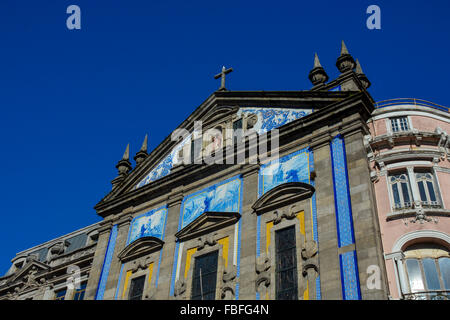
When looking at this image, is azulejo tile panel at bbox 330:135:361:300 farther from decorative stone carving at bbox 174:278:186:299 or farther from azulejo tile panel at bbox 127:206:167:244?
azulejo tile panel at bbox 127:206:167:244

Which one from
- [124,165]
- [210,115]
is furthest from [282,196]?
[124,165]

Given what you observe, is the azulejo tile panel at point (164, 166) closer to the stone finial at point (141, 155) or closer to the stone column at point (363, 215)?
the stone finial at point (141, 155)

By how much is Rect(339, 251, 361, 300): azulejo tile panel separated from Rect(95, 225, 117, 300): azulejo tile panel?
443 inches

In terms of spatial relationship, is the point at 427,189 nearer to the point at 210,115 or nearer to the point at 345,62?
the point at 345,62

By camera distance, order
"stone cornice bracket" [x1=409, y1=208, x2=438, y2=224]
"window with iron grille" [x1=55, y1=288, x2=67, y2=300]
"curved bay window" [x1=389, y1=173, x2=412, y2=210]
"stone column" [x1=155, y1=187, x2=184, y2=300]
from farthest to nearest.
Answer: "window with iron grille" [x1=55, y1=288, x2=67, y2=300] < "stone column" [x1=155, y1=187, x2=184, y2=300] < "curved bay window" [x1=389, y1=173, x2=412, y2=210] < "stone cornice bracket" [x1=409, y1=208, x2=438, y2=224]

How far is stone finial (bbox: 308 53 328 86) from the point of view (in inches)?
913

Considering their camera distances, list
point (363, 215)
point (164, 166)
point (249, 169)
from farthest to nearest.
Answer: point (164, 166) → point (249, 169) → point (363, 215)

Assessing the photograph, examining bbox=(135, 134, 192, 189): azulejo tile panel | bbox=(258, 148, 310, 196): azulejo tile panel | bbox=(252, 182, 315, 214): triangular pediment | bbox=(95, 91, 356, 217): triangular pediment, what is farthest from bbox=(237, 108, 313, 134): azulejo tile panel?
bbox=(135, 134, 192, 189): azulejo tile panel

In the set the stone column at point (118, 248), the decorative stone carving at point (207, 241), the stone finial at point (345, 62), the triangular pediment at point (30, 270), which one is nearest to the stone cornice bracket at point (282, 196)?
the decorative stone carving at point (207, 241)

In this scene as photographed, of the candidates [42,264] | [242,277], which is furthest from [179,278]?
[42,264]

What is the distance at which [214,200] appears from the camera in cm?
2216

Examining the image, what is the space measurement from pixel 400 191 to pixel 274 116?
21.4ft
